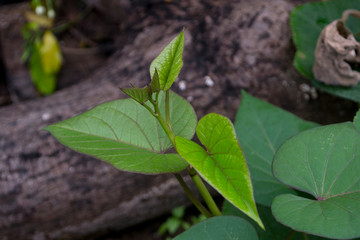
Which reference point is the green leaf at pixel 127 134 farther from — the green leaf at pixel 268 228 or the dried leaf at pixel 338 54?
the dried leaf at pixel 338 54

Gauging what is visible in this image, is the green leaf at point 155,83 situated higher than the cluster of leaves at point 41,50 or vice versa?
the green leaf at point 155,83

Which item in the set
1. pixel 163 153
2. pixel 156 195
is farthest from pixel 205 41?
pixel 163 153

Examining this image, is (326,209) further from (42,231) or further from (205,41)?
(42,231)

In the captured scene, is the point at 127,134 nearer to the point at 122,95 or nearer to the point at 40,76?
the point at 122,95

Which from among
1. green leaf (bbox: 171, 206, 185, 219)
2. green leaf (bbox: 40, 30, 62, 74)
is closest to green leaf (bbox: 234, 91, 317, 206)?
green leaf (bbox: 171, 206, 185, 219)

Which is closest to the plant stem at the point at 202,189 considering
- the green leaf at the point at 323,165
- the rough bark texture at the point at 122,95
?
the green leaf at the point at 323,165

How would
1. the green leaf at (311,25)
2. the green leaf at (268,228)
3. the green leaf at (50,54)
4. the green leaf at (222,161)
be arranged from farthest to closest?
the green leaf at (50,54) < the green leaf at (311,25) < the green leaf at (268,228) < the green leaf at (222,161)
